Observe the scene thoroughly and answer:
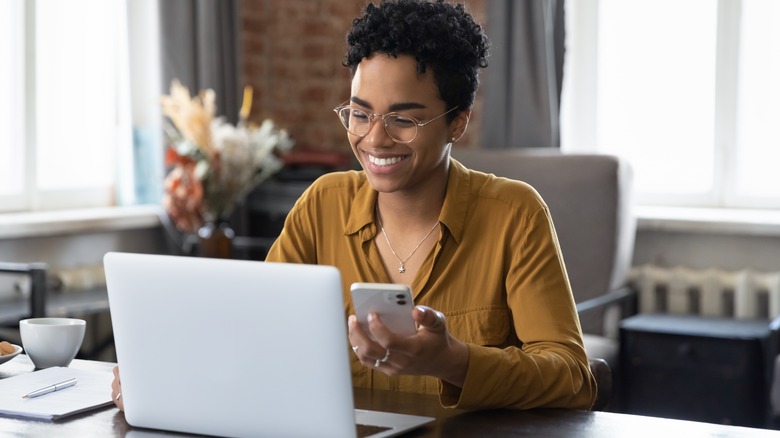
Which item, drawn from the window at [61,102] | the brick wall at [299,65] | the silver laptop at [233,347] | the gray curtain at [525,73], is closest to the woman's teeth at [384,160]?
the silver laptop at [233,347]

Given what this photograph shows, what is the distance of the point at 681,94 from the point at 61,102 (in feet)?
8.01

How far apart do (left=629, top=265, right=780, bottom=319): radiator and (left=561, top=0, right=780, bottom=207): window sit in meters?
0.35

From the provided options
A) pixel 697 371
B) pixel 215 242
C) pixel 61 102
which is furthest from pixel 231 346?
pixel 61 102

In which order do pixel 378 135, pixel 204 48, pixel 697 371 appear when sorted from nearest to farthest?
1. pixel 378 135
2. pixel 697 371
3. pixel 204 48

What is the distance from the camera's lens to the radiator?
3.97m

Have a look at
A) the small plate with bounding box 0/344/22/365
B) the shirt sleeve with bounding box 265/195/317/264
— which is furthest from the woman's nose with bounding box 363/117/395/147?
the small plate with bounding box 0/344/22/365

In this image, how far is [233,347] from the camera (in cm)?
142

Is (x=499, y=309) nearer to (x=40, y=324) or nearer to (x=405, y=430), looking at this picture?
(x=405, y=430)

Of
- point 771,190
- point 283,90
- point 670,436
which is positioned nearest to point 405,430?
point 670,436

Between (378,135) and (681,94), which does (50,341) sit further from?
(681,94)

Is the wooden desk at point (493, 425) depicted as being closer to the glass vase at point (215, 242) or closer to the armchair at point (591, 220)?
the armchair at point (591, 220)

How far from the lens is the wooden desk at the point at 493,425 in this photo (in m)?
1.51

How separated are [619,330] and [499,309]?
186 centimetres

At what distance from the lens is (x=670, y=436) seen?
1.49 m
